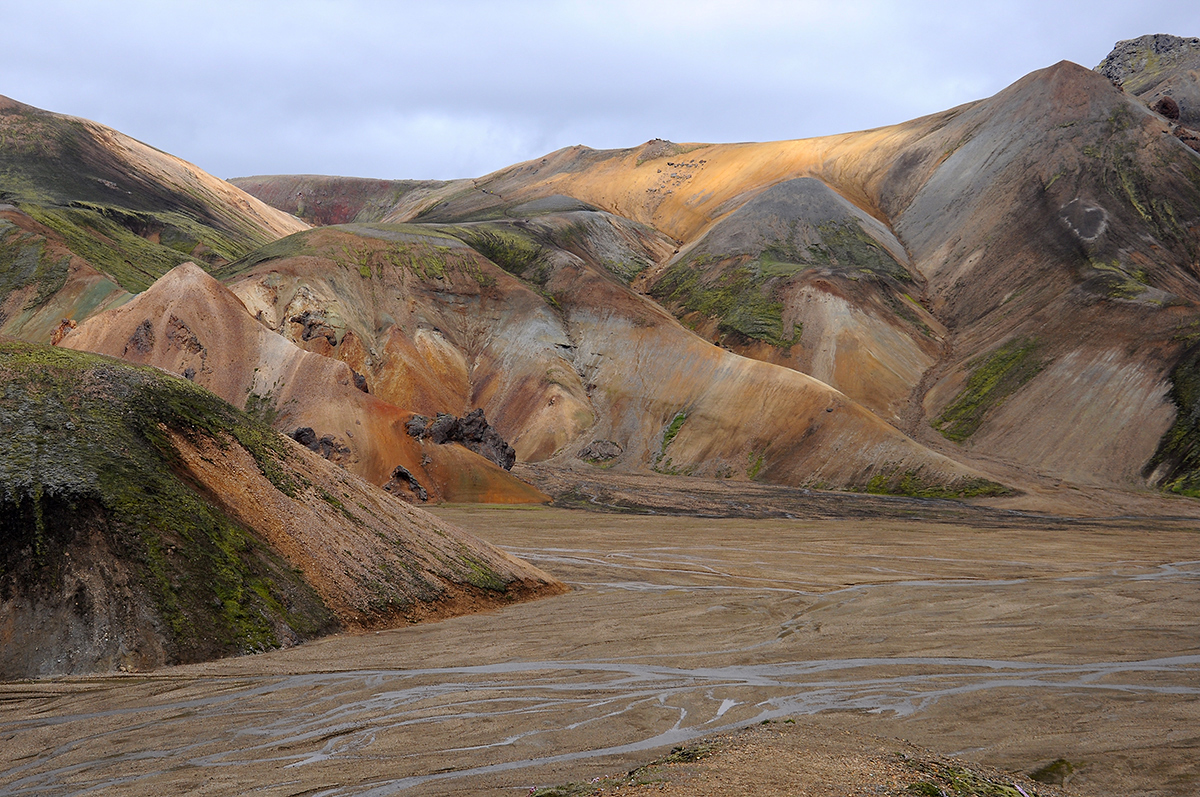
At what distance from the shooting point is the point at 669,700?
12.1 metres

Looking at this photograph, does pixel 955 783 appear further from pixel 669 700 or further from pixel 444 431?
pixel 444 431

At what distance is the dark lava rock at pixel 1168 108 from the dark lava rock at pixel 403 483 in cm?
10082

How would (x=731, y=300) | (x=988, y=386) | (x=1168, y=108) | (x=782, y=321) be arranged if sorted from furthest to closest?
(x=1168, y=108), (x=731, y=300), (x=782, y=321), (x=988, y=386)

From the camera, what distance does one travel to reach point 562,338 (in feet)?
245

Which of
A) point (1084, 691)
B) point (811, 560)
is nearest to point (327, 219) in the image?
point (811, 560)

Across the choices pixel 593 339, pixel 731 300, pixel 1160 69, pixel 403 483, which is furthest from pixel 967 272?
pixel 1160 69

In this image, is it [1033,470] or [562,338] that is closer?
[1033,470]

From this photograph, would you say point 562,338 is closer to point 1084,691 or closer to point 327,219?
point 1084,691

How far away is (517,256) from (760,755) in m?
79.6

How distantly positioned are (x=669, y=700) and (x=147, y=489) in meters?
9.81

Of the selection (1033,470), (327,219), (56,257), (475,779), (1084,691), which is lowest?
(1033,470)

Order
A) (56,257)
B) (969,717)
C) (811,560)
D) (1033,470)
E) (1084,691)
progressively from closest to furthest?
(969,717) → (1084,691) → (811,560) → (1033,470) → (56,257)

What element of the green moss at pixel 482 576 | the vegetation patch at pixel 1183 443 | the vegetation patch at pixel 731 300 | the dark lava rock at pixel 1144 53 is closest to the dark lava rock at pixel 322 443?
the green moss at pixel 482 576

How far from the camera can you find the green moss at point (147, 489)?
14.7m
